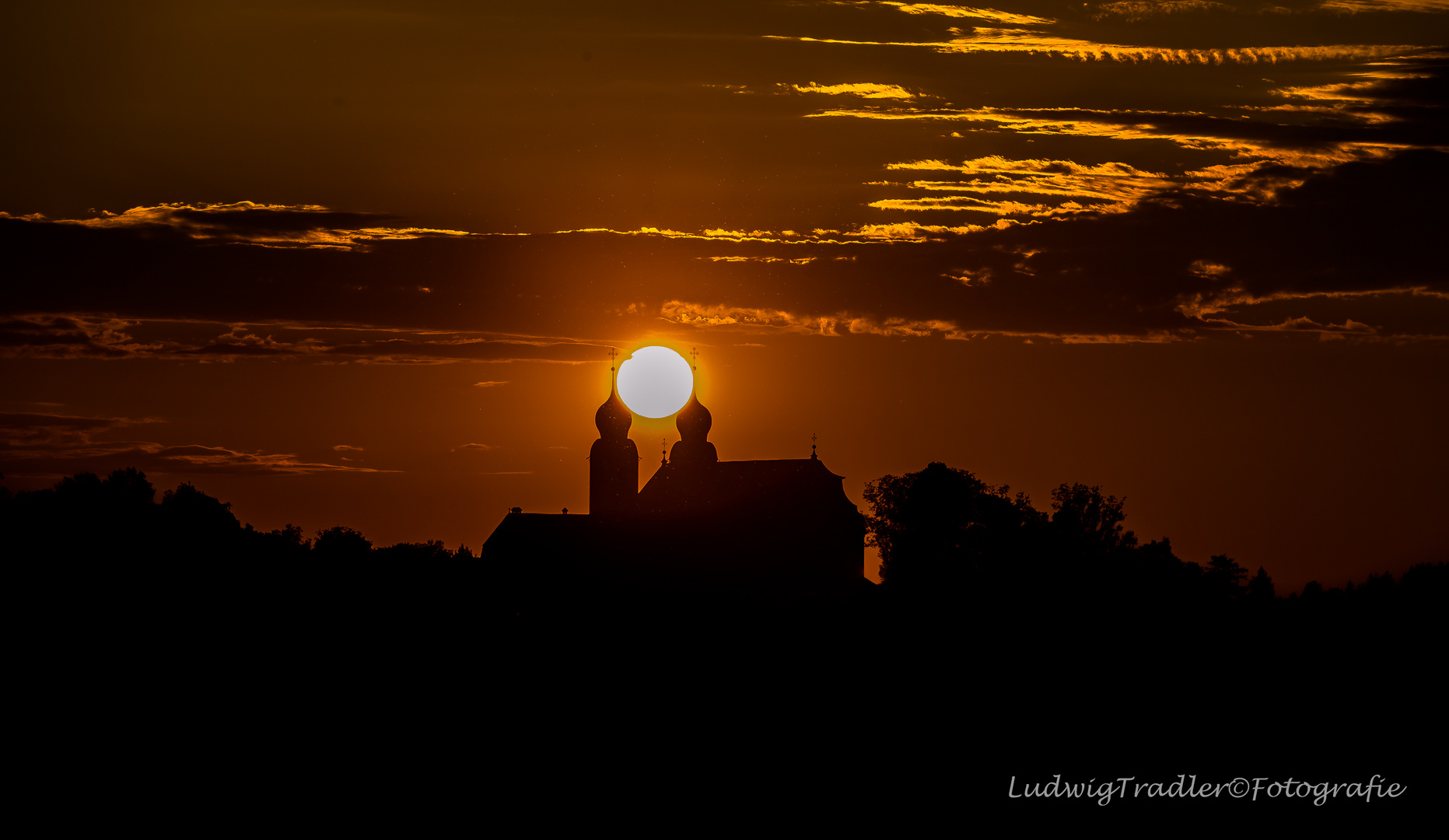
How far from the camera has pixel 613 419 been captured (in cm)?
8662

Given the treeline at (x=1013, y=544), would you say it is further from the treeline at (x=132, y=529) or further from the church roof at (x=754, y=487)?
the treeline at (x=132, y=529)

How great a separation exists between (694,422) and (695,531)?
6898mm

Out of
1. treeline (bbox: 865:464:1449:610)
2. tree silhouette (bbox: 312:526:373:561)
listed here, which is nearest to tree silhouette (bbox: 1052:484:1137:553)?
treeline (bbox: 865:464:1449:610)

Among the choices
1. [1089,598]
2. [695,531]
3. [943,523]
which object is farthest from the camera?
[943,523]

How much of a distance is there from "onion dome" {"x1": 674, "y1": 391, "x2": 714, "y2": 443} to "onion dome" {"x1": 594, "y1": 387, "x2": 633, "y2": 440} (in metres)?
3.35

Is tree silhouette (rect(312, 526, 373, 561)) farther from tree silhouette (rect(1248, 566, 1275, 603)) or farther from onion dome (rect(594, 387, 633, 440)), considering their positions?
tree silhouette (rect(1248, 566, 1275, 603))

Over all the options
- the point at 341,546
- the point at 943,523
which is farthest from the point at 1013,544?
the point at 341,546

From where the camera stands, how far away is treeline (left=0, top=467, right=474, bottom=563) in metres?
86.1

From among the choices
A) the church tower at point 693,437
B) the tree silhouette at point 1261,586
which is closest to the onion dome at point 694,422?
the church tower at point 693,437

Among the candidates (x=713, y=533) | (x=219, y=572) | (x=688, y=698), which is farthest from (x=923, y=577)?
(x=688, y=698)

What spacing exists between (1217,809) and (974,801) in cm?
538

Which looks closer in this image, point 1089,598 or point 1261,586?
point 1089,598

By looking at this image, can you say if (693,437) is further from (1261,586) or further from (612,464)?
(1261,586)

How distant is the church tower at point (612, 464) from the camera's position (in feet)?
284
